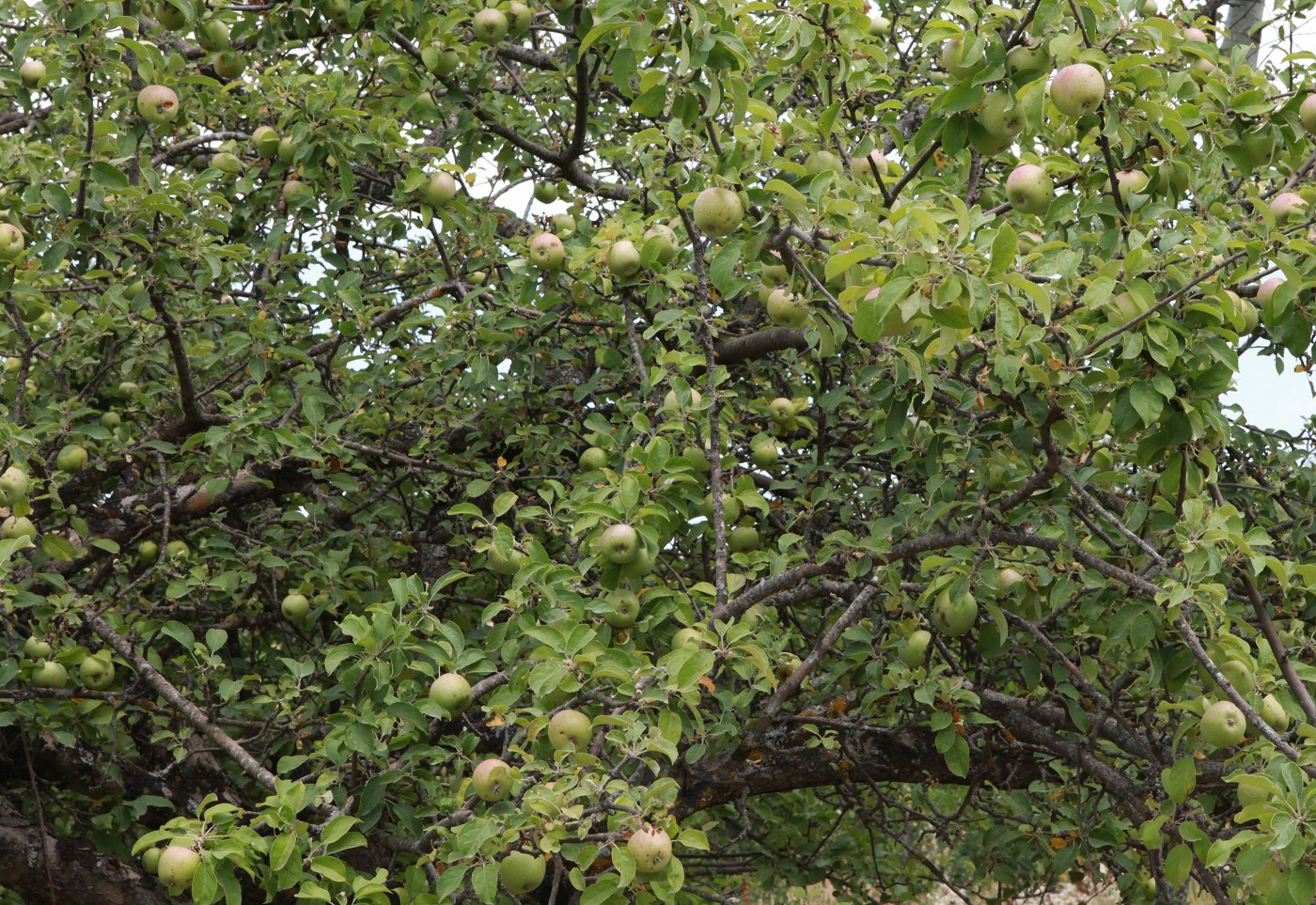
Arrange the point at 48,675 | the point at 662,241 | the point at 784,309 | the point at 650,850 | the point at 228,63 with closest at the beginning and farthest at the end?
the point at 650,850 → the point at 784,309 → the point at 662,241 → the point at 48,675 → the point at 228,63

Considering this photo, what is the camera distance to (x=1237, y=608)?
310cm

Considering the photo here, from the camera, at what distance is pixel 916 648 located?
3.02 metres

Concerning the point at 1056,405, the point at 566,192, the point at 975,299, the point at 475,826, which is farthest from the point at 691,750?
the point at 566,192

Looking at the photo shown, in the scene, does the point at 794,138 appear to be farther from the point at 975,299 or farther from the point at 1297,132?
the point at 1297,132

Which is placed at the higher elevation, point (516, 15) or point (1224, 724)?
point (516, 15)

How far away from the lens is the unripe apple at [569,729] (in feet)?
7.98

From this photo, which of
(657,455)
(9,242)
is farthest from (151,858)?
(657,455)

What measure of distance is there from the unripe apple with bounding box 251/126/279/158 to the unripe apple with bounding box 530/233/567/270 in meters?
0.82

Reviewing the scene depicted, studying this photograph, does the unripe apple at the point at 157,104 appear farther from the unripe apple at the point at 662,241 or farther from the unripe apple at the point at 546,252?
the unripe apple at the point at 662,241

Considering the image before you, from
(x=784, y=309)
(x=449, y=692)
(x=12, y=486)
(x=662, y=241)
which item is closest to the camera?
(x=449, y=692)

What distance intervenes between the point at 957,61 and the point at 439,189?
1.64 metres

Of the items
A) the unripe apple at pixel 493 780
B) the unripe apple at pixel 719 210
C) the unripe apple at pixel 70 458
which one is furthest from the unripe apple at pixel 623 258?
the unripe apple at pixel 70 458

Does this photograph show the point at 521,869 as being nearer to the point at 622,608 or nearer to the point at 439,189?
the point at 622,608

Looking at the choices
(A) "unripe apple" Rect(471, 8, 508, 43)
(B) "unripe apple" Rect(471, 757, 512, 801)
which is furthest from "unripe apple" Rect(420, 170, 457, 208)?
(B) "unripe apple" Rect(471, 757, 512, 801)
